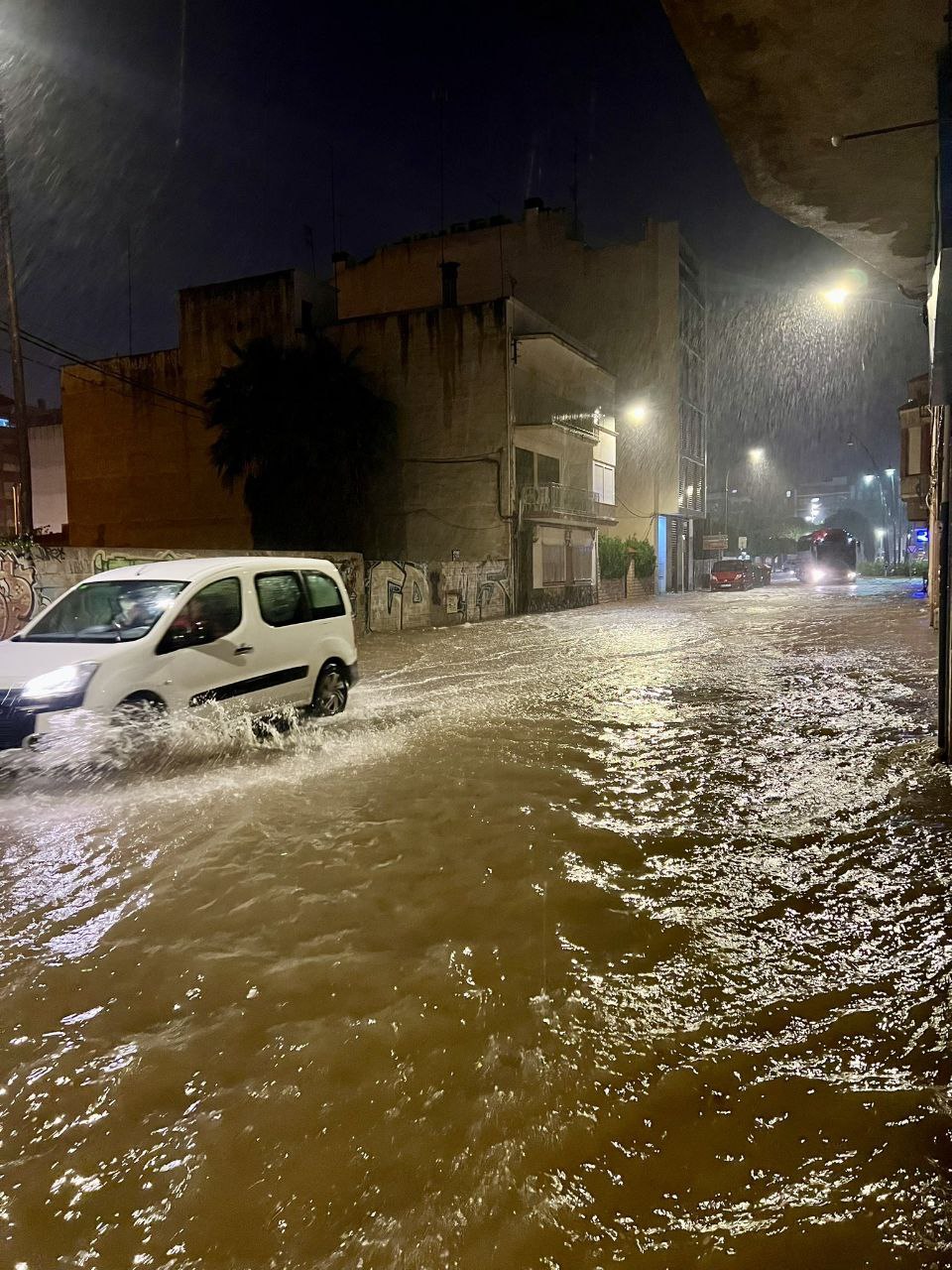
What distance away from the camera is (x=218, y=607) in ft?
24.9

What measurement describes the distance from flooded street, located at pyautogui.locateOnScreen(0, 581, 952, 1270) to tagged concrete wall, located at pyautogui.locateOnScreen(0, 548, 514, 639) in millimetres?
5347

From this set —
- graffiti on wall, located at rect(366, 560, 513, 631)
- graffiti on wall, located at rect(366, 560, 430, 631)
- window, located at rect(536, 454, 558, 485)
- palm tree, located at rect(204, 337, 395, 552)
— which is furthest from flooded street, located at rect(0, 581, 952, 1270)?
window, located at rect(536, 454, 558, 485)

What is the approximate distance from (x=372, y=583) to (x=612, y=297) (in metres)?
27.6

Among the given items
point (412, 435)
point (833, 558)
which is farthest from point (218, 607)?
point (833, 558)

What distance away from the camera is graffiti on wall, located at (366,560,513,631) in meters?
22.6

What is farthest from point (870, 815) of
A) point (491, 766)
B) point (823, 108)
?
point (823, 108)

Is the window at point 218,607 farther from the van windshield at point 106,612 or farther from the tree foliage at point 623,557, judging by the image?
the tree foliage at point 623,557

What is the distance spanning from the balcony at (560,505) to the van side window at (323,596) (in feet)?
72.1

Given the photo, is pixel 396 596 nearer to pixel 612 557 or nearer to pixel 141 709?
pixel 141 709

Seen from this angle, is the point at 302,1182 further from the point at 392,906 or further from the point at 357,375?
the point at 357,375

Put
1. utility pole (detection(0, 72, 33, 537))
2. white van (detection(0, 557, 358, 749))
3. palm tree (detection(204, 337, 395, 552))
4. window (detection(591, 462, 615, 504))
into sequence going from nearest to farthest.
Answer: white van (detection(0, 557, 358, 749)) → utility pole (detection(0, 72, 33, 537)) → palm tree (detection(204, 337, 395, 552)) → window (detection(591, 462, 615, 504))

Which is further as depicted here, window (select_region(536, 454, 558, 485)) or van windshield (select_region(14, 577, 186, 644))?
window (select_region(536, 454, 558, 485))

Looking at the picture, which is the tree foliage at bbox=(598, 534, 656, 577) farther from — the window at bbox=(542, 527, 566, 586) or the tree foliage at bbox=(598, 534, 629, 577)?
the window at bbox=(542, 527, 566, 586)

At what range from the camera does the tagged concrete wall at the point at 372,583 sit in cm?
1315
